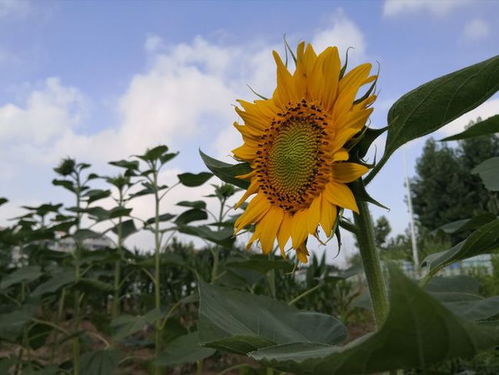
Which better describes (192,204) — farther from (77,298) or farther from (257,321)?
(257,321)

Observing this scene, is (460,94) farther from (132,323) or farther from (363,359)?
(132,323)

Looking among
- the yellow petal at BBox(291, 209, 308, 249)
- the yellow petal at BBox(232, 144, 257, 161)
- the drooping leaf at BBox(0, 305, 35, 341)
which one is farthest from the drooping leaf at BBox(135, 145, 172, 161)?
the yellow petal at BBox(291, 209, 308, 249)

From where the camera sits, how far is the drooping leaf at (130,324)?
1.69 m

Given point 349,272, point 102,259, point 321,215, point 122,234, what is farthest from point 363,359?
point 122,234

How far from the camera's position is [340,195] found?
0.55 metres

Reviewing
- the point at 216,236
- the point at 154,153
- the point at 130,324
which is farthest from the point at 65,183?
the point at 216,236

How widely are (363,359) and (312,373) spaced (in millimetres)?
47

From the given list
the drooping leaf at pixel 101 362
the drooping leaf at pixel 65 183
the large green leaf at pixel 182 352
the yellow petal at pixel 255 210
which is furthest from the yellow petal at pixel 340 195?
the drooping leaf at pixel 65 183

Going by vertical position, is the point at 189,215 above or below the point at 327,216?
above

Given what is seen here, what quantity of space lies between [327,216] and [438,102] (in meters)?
0.18

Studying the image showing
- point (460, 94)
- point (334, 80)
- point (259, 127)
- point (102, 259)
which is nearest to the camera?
point (460, 94)

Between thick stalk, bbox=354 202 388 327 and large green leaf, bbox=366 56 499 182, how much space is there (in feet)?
0.21

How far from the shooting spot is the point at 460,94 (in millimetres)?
496

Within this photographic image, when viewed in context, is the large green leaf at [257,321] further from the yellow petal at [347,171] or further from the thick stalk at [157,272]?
the thick stalk at [157,272]
